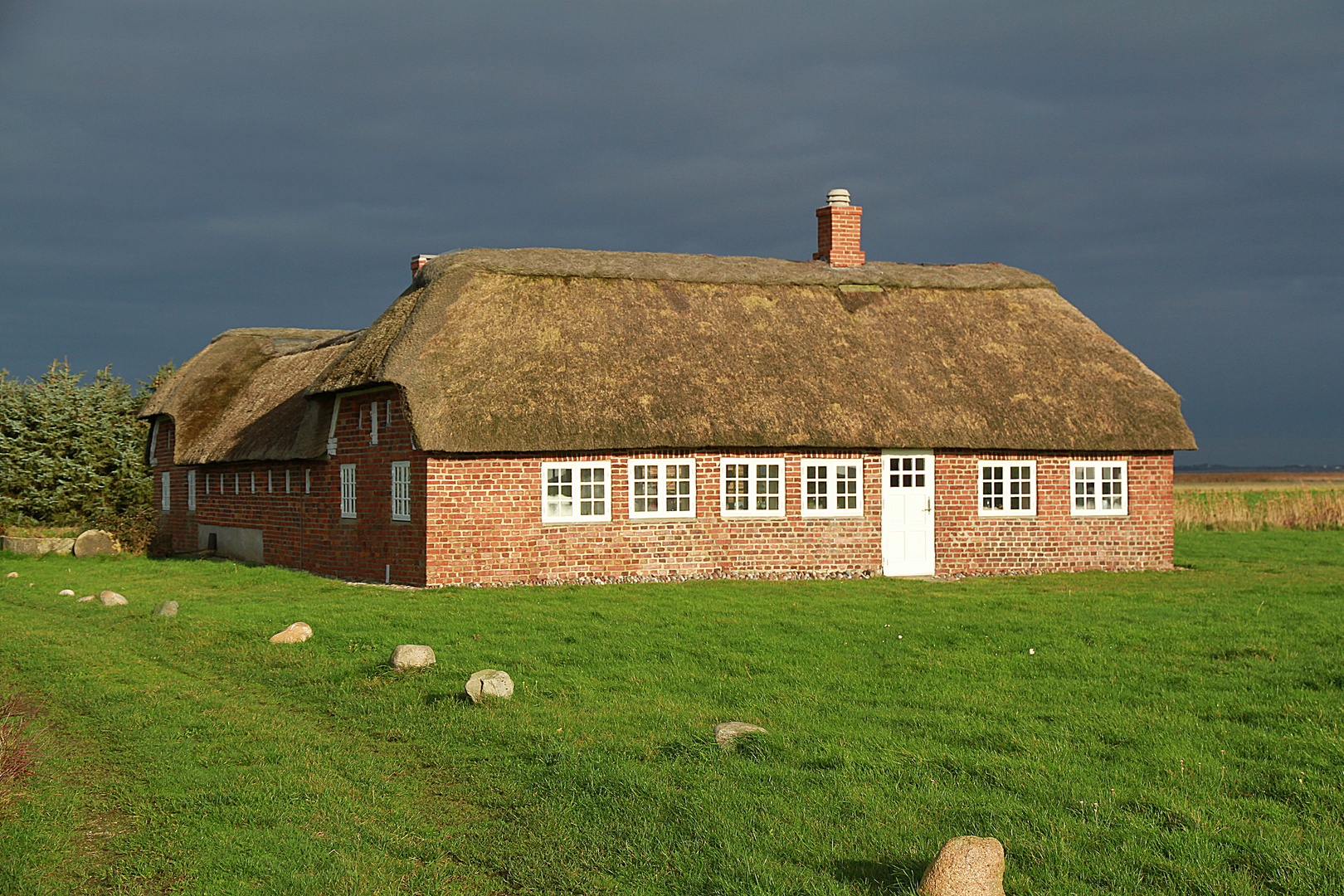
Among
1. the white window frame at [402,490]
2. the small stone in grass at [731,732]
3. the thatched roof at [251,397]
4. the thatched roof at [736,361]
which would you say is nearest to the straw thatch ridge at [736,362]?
the thatched roof at [736,361]

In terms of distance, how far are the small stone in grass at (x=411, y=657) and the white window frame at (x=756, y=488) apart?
9292mm

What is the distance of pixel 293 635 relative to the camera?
39.3 feet

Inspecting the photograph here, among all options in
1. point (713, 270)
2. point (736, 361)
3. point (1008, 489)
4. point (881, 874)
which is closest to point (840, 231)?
point (713, 270)

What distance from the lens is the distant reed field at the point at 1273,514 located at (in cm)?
3219

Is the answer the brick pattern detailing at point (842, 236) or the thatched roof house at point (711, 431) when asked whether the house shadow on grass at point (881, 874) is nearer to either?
the thatched roof house at point (711, 431)

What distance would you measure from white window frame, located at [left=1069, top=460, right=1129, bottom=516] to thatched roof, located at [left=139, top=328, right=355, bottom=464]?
13.9 metres

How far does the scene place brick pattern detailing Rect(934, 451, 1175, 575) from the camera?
66.6 feet

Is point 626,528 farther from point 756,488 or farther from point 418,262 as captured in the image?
point 418,262

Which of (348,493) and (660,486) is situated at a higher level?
(660,486)

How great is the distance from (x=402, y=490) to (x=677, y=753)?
40.3ft

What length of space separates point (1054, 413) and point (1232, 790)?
15.1 m

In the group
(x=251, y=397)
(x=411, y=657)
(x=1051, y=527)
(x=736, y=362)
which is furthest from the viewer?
(x=251, y=397)

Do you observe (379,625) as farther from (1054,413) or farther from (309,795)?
(1054,413)

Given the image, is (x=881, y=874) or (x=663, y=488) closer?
(x=881, y=874)
